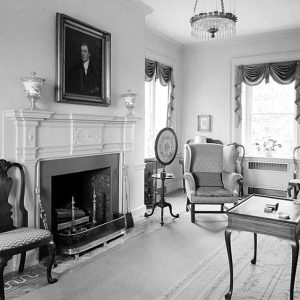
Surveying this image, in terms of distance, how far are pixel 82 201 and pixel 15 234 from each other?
1798 millimetres

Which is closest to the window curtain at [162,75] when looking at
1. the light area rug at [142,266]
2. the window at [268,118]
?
the window at [268,118]

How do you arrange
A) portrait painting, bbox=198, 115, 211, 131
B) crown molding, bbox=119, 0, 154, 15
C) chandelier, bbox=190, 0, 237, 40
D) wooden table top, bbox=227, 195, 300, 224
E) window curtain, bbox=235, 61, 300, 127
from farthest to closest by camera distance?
1. portrait painting, bbox=198, 115, 211, 131
2. window curtain, bbox=235, 61, 300, 127
3. crown molding, bbox=119, 0, 154, 15
4. chandelier, bbox=190, 0, 237, 40
5. wooden table top, bbox=227, 195, 300, 224

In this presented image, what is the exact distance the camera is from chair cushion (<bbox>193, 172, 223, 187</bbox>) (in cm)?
527

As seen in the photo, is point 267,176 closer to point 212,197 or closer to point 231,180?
point 231,180

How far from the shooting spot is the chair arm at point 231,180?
16.5 feet

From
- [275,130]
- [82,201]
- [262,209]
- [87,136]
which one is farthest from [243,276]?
[275,130]

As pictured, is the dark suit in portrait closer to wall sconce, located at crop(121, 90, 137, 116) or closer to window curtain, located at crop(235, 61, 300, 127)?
wall sconce, located at crop(121, 90, 137, 116)

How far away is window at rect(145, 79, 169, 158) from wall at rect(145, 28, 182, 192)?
40 cm

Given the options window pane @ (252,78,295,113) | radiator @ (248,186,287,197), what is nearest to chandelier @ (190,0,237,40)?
window pane @ (252,78,295,113)

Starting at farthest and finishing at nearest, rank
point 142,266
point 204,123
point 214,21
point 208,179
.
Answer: point 204,123, point 208,179, point 214,21, point 142,266

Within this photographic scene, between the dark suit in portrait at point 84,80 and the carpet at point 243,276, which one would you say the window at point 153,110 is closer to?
the dark suit in portrait at point 84,80

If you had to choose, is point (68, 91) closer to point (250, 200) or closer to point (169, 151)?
point (169, 151)

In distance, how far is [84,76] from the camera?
158 inches

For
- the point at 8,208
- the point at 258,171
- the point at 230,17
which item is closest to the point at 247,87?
the point at 258,171
